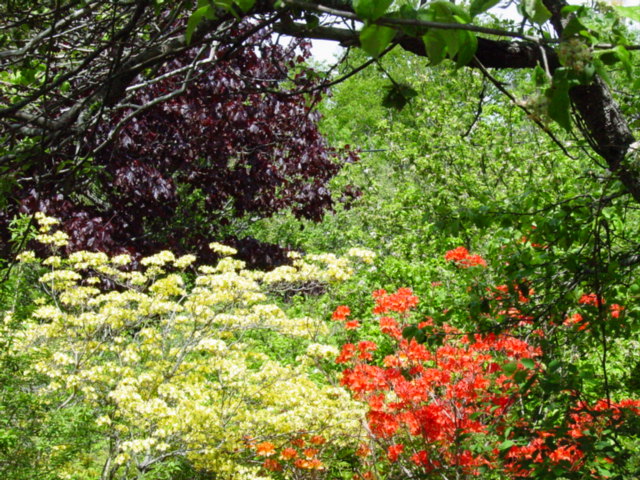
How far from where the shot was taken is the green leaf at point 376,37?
603mm

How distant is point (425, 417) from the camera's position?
3480 mm

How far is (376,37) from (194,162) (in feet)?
17.3

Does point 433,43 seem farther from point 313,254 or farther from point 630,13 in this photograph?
point 313,254

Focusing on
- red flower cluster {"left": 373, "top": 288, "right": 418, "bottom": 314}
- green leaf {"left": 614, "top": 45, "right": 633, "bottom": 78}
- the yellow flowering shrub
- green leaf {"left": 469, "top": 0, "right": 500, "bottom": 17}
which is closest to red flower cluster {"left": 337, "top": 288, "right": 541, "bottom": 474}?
red flower cluster {"left": 373, "top": 288, "right": 418, "bottom": 314}

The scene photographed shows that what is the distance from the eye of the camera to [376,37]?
24.0 inches

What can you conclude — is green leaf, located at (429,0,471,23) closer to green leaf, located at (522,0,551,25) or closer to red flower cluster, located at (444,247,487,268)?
green leaf, located at (522,0,551,25)

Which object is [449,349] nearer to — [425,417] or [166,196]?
[425,417]

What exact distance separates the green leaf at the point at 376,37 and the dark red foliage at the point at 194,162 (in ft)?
14.9

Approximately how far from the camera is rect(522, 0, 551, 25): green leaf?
2.25 ft

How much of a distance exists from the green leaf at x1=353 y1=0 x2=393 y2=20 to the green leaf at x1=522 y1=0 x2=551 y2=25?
0.21 meters

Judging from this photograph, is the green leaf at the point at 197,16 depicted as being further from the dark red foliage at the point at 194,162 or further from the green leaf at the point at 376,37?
the dark red foliage at the point at 194,162

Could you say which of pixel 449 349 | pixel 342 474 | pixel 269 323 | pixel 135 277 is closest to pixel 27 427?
pixel 135 277

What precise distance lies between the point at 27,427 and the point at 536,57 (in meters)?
3.24

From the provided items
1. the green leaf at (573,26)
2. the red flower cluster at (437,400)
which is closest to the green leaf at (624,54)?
the green leaf at (573,26)
